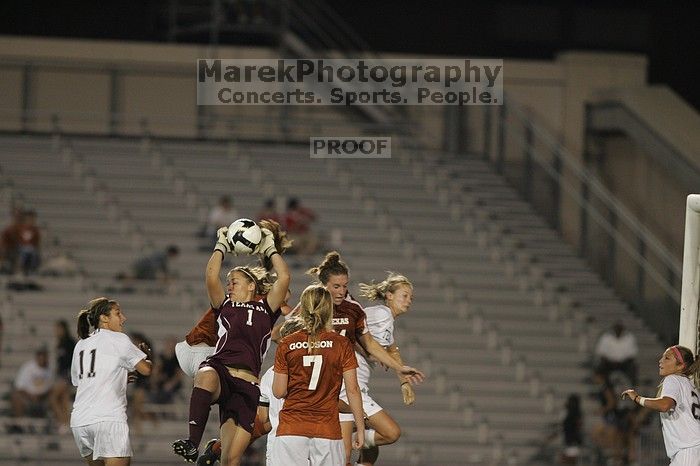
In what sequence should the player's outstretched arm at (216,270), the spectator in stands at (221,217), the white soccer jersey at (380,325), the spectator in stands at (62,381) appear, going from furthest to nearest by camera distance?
the spectator in stands at (221,217) → the spectator in stands at (62,381) → the white soccer jersey at (380,325) → the player's outstretched arm at (216,270)

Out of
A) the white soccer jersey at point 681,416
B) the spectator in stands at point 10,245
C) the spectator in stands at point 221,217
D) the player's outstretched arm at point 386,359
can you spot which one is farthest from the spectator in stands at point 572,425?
the player's outstretched arm at point 386,359

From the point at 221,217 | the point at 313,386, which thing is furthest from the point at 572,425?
the point at 313,386

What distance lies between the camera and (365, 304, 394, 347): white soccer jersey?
14.2 metres

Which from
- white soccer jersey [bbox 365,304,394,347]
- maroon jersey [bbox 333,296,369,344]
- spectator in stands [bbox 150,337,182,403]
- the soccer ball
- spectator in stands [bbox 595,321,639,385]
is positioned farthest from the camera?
spectator in stands [bbox 595,321,639,385]

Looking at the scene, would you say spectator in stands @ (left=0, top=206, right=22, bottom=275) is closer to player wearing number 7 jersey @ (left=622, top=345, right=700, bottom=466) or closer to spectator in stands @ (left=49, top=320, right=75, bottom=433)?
spectator in stands @ (left=49, top=320, right=75, bottom=433)

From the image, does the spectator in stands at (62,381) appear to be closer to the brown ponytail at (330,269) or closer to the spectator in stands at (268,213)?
the spectator in stands at (268,213)

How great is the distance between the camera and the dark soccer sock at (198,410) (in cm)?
1324

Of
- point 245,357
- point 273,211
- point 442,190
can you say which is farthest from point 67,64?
point 245,357

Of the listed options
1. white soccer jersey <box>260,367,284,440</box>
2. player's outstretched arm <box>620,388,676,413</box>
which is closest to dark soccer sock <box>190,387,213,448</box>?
white soccer jersey <box>260,367,284,440</box>

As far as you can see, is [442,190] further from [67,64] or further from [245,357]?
[245,357]

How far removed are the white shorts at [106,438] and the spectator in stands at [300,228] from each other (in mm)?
12893

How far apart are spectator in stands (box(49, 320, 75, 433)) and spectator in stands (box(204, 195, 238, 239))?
4.23m

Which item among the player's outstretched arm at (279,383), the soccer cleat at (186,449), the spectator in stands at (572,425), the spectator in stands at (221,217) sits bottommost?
the spectator in stands at (572,425)

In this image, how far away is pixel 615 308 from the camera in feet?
92.5
